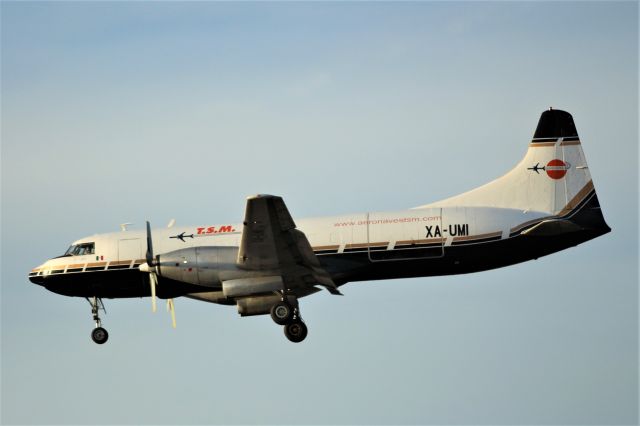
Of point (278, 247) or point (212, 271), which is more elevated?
point (278, 247)

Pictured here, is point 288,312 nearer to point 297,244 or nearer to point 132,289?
point 297,244

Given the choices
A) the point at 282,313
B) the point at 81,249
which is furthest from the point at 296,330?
the point at 81,249

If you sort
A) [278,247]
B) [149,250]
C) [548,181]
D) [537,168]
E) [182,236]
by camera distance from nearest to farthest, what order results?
[278,247] → [149,250] → [548,181] → [537,168] → [182,236]

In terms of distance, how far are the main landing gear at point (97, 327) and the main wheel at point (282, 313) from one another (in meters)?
7.22

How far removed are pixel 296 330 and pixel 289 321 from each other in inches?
15.0

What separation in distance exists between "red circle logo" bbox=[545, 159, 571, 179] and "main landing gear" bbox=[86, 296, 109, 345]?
16521 mm

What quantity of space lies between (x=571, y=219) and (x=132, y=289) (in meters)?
15.4

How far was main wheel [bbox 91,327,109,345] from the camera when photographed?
145 ft

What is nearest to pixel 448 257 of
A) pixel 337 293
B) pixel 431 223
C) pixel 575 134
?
pixel 431 223

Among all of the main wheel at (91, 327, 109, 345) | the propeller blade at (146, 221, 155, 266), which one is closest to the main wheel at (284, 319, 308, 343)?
the propeller blade at (146, 221, 155, 266)

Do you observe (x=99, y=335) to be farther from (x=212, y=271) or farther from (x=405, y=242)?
(x=405, y=242)

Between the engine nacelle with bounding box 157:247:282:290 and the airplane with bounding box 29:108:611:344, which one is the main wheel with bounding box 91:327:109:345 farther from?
the engine nacelle with bounding box 157:247:282:290

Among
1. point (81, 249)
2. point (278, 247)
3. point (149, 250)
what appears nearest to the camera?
point (278, 247)

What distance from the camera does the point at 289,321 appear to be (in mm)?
40656
